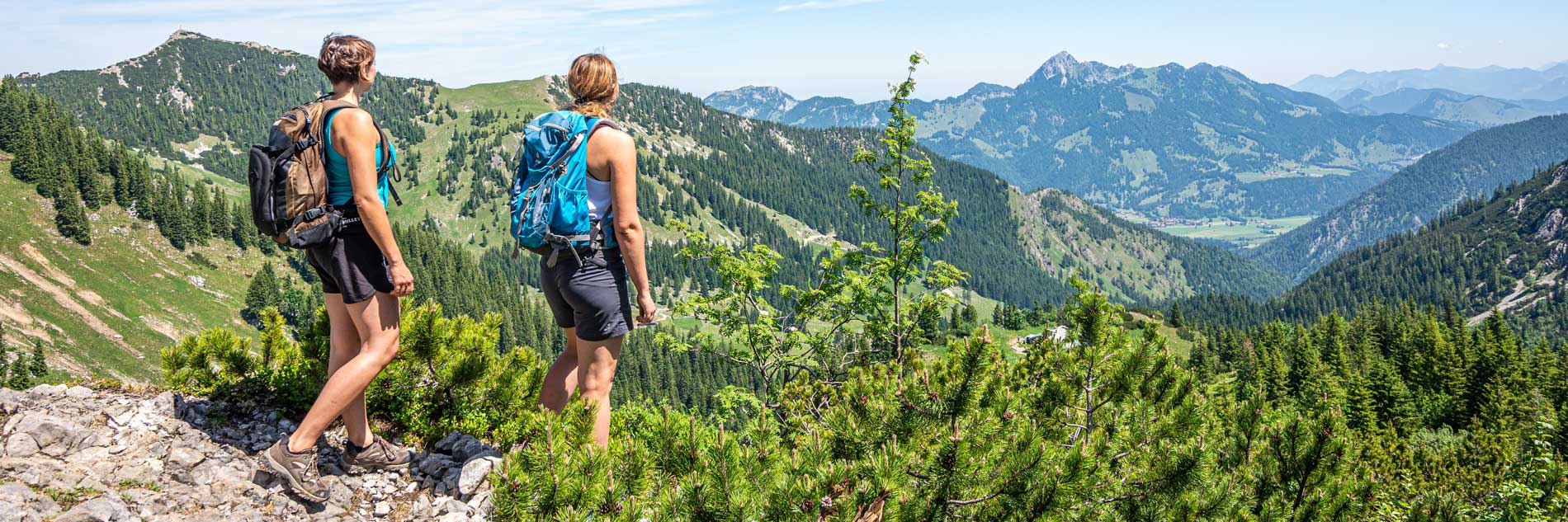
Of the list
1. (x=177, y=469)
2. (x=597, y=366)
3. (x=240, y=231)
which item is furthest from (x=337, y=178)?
(x=240, y=231)

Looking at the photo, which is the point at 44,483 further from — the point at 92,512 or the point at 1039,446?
the point at 1039,446

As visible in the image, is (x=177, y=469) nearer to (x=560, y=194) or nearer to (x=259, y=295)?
(x=560, y=194)

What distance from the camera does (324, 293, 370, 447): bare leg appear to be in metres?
6.24

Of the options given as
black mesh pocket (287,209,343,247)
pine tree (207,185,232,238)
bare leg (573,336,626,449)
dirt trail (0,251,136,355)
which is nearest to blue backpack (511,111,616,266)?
bare leg (573,336,626,449)

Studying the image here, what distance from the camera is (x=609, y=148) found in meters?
5.62

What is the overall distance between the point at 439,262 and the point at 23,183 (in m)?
66.7

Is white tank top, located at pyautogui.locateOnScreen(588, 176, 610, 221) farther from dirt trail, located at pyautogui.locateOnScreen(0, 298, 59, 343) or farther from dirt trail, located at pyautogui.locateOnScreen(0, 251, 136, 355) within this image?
dirt trail, located at pyautogui.locateOnScreen(0, 251, 136, 355)

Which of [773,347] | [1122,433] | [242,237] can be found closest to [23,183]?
[242,237]

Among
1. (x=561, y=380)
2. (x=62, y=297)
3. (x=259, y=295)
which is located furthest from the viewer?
(x=259, y=295)

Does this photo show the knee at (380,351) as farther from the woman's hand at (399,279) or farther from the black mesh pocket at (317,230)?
the black mesh pocket at (317,230)

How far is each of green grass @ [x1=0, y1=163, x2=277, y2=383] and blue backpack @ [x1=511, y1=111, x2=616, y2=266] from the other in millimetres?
105058

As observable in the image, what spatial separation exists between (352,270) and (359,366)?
784mm

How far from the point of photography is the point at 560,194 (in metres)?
5.79

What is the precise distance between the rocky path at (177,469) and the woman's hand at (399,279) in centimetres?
171
